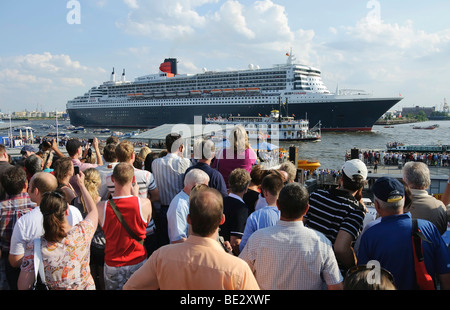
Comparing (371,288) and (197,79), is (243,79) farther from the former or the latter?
(371,288)

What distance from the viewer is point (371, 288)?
1616 millimetres

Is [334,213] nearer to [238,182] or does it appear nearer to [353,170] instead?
[353,170]

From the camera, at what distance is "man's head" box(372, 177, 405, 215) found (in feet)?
7.32

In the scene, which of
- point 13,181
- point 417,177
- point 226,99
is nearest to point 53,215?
point 13,181

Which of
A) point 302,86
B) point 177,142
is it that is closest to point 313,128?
point 302,86

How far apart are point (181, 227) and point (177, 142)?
5.16ft

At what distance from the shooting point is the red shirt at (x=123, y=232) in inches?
109

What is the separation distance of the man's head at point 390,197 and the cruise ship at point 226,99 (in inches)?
1912

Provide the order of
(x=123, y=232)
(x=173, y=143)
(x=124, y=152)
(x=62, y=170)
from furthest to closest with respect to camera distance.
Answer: (x=173, y=143) → (x=124, y=152) → (x=62, y=170) → (x=123, y=232)

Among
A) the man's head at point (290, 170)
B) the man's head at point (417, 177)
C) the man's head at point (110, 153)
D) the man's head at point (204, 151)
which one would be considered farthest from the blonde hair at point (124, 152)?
the man's head at point (417, 177)

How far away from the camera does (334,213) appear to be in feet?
8.39

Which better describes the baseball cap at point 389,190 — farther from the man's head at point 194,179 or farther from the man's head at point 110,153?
the man's head at point 110,153

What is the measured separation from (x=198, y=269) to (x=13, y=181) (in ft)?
6.85

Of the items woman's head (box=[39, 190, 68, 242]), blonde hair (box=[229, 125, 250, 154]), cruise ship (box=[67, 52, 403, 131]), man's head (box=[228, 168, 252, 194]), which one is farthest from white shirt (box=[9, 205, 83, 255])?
cruise ship (box=[67, 52, 403, 131])
